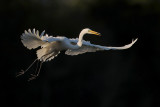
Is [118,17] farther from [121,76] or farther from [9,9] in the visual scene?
[9,9]

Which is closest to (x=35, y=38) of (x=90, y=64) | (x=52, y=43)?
(x=52, y=43)

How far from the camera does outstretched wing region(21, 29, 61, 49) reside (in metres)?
7.45

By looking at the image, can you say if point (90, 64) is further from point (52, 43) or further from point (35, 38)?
point (35, 38)

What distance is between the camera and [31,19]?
16109mm

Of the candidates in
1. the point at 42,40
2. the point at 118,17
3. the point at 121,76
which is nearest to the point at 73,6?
the point at 118,17

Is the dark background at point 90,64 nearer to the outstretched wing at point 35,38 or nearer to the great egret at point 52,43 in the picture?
the great egret at point 52,43

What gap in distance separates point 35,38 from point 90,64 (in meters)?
8.52

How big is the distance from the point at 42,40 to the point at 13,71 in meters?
8.08

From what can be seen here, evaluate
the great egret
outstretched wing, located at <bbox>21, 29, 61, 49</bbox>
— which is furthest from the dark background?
outstretched wing, located at <bbox>21, 29, 61, 49</bbox>

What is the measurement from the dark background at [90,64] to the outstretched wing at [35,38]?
7.48m

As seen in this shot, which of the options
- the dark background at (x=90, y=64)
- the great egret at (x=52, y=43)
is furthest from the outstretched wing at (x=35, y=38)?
the dark background at (x=90, y=64)

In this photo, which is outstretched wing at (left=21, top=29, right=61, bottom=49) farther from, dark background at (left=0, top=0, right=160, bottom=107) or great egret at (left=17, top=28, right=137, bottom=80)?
dark background at (left=0, top=0, right=160, bottom=107)

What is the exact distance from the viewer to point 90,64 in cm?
1616

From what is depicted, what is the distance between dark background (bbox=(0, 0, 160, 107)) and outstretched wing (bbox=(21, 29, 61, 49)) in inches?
295
